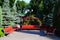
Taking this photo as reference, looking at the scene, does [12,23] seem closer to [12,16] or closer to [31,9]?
[12,16]

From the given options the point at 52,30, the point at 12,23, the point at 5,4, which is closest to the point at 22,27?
the point at 12,23

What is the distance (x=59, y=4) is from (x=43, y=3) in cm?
1984

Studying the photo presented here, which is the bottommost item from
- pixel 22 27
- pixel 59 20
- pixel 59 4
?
pixel 22 27

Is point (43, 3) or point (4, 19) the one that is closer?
point (4, 19)

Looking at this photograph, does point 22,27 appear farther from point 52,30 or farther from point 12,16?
point 52,30

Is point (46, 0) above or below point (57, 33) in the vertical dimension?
above

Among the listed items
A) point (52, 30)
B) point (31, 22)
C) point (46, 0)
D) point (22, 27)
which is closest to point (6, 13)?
point (22, 27)

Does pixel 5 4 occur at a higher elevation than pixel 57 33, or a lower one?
higher

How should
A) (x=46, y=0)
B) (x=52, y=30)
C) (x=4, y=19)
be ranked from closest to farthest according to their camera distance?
(x=52, y=30) → (x=4, y=19) → (x=46, y=0)

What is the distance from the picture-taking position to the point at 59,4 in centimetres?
2031

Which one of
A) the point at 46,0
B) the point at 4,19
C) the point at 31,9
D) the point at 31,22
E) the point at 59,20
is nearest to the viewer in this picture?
the point at 59,20

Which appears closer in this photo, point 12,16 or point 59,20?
point 59,20

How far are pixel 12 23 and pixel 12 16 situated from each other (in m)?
0.89

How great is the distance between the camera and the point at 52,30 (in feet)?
72.3
